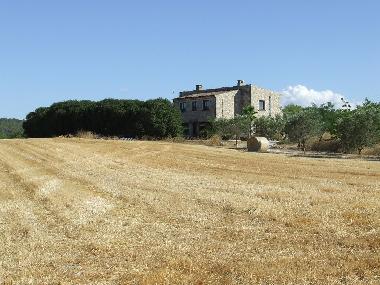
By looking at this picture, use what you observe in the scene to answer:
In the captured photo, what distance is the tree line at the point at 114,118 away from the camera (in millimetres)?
55500

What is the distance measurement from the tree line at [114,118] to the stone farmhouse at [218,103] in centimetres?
1541

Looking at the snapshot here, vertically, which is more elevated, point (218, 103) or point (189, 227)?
point (218, 103)

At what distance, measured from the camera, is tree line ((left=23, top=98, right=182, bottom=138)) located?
55500 mm

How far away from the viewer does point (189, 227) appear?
13.5m

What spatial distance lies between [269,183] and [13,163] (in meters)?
16.9

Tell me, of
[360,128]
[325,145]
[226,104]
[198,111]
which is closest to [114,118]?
[198,111]

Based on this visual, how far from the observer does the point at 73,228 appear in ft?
44.4

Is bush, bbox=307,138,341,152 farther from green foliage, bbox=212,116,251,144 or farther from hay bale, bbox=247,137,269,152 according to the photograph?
green foliage, bbox=212,116,251,144

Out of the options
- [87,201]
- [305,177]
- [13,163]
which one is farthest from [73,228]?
[13,163]

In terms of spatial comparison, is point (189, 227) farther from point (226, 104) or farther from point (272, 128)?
point (226, 104)

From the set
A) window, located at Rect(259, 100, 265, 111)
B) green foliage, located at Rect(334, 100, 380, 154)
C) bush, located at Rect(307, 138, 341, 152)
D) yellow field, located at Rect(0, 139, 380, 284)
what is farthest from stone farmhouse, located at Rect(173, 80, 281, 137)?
yellow field, located at Rect(0, 139, 380, 284)

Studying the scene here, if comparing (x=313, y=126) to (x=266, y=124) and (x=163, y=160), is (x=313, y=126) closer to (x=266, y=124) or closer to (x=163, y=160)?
(x=266, y=124)

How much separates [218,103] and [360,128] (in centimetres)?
3345

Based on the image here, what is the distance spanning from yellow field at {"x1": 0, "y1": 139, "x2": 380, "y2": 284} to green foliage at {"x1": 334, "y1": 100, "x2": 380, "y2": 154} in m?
15.0
